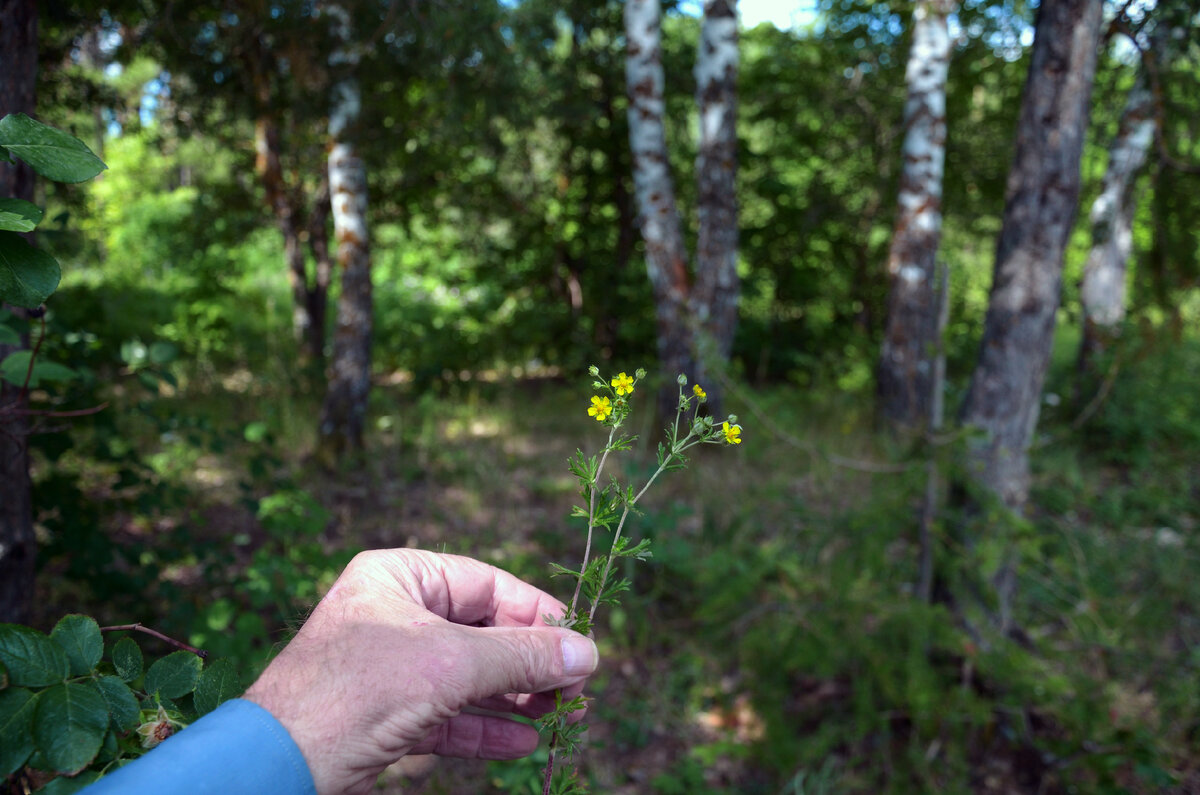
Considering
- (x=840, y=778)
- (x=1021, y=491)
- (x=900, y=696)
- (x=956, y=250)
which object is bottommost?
(x=840, y=778)

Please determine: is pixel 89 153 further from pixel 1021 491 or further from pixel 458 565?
pixel 1021 491

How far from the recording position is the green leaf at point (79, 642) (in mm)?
822

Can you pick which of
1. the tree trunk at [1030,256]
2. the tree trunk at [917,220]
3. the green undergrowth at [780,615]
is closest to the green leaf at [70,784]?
the green undergrowth at [780,615]

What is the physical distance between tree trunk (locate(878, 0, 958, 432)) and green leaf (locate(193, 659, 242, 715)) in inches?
236

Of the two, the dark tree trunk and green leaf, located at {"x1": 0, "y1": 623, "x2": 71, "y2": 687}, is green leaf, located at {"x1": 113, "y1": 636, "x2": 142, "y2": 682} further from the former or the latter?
the dark tree trunk

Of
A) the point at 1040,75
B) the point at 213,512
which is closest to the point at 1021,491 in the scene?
the point at 1040,75

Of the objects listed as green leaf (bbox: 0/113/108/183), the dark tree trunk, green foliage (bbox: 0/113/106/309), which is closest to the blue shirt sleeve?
green foliage (bbox: 0/113/106/309)

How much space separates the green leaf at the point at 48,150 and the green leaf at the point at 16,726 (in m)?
0.57

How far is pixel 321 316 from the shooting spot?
809cm

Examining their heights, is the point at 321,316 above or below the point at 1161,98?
below

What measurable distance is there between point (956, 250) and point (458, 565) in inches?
532

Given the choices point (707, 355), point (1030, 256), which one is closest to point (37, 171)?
point (707, 355)

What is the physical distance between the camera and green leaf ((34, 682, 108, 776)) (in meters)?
0.73

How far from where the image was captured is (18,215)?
0.78 metres
